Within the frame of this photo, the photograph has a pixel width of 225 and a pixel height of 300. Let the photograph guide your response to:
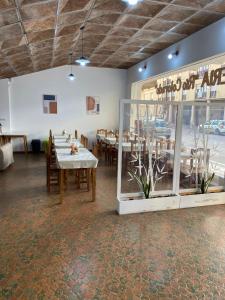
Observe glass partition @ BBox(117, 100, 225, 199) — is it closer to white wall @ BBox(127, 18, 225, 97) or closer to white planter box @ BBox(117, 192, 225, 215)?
white planter box @ BBox(117, 192, 225, 215)

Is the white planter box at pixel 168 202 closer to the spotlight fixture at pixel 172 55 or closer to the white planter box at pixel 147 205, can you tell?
the white planter box at pixel 147 205

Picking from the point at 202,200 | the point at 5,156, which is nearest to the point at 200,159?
the point at 202,200

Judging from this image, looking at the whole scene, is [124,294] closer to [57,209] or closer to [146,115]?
[57,209]

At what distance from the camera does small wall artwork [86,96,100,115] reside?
858 centimetres

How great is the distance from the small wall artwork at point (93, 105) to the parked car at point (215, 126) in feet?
17.7

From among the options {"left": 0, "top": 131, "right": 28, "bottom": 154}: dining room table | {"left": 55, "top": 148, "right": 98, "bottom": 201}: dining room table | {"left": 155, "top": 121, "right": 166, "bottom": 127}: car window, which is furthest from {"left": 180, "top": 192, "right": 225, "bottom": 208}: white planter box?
{"left": 0, "top": 131, "right": 28, "bottom": 154}: dining room table

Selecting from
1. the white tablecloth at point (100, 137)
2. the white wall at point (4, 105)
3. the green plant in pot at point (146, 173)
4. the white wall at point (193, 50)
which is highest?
the white wall at point (193, 50)

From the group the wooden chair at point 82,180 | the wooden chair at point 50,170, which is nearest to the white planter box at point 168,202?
the wooden chair at point 82,180

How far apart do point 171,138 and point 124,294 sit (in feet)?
8.63

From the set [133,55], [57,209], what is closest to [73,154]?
[57,209]

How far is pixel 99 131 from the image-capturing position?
8570mm

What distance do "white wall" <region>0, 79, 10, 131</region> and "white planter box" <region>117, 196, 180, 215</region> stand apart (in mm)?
5931

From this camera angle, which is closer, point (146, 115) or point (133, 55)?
point (146, 115)

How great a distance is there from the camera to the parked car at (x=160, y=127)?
364 centimetres
